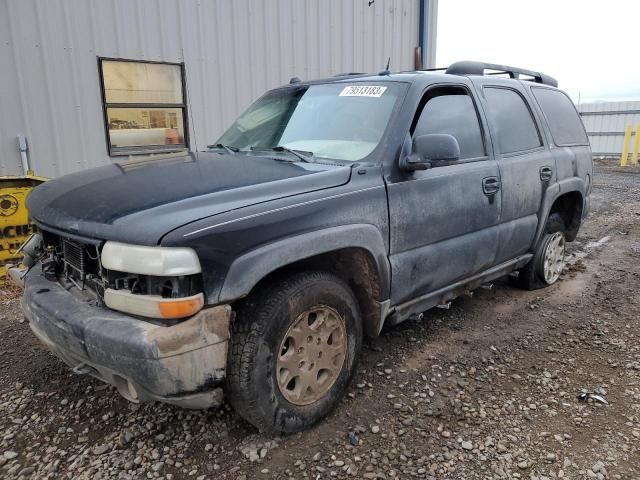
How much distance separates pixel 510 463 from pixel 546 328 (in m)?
1.80

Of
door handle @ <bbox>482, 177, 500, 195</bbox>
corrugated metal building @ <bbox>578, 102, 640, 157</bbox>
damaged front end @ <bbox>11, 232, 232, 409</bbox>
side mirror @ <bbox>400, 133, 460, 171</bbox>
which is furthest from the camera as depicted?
corrugated metal building @ <bbox>578, 102, 640, 157</bbox>

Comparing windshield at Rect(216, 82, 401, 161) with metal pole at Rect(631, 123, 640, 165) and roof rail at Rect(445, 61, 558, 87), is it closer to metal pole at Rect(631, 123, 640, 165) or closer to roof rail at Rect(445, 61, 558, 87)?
roof rail at Rect(445, 61, 558, 87)

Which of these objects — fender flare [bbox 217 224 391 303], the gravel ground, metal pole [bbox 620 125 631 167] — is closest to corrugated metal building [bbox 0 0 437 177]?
the gravel ground

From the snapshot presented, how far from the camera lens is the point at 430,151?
9.27 feet

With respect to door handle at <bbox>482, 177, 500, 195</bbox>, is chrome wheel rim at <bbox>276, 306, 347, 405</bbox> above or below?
below

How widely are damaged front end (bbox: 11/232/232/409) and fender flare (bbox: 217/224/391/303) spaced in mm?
129

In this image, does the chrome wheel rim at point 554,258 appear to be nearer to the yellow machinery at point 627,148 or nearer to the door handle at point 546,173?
the door handle at point 546,173

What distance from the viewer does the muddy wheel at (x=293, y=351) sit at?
7.53ft

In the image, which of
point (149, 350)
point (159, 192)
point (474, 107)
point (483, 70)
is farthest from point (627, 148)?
point (149, 350)

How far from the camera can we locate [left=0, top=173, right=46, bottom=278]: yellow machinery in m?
4.71

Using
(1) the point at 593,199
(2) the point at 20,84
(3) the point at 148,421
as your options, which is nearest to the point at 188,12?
(2) the point at 20,84

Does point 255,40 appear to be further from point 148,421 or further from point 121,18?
point 148,421

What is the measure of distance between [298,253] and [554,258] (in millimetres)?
3396

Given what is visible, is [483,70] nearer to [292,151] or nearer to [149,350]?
[292,151]
